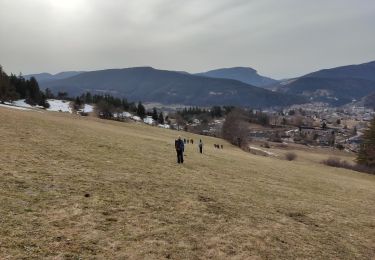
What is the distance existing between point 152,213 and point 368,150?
90778 mm

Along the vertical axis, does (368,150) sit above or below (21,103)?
below

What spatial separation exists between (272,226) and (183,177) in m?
9.27

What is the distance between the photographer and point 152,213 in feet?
58.4

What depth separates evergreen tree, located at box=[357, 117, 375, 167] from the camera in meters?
95.8

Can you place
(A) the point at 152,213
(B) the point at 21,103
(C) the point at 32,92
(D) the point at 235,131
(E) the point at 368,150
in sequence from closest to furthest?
(A) the point at 152,213 → (E) the point at 368,150 → (D) the point at 235,131 → (B) the point at 21,103 → (C) the point at 32,92

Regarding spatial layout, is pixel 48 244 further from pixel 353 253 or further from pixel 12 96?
pixel 12 96

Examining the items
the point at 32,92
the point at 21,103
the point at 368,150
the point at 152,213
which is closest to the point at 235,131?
the point at 368,150

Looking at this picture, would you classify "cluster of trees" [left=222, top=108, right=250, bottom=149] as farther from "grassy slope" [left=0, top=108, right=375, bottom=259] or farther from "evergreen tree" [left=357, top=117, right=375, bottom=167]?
"grassy slope" [left=0, top=108, right=375, bottom=259]

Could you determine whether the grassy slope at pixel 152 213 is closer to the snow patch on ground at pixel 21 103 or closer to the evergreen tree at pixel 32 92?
the snow patch on ground at pixel 21 103

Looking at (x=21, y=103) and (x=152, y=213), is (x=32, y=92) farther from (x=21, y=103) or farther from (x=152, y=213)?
(x=152, y=213)

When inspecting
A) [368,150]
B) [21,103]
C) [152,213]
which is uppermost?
[21,103]

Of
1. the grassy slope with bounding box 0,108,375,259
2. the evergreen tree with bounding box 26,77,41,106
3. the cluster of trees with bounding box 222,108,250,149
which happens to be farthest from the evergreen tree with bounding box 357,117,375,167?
the evergreen tree with bounding box 26,77,41,106

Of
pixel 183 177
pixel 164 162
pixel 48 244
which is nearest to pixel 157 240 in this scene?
pixel 48 244

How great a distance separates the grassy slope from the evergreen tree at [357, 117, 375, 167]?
231 feet
